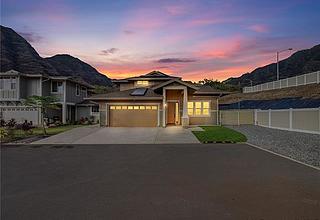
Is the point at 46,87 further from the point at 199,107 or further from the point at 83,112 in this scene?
the point at 199,107

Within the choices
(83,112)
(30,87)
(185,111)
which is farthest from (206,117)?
(30,87)

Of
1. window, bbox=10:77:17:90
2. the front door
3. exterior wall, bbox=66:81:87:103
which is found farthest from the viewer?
exterior wall, bbox=66:81:87:103

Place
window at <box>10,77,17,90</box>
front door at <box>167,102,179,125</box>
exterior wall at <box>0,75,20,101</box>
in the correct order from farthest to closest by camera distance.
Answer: window at <box>10,77,17,90</box>
exterior wall at <box>0,75,20,101</box>
front door at <box>167,102,179,125</box>

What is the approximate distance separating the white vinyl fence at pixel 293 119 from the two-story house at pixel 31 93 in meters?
21.9

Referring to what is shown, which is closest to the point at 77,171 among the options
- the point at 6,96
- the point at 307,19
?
the point at 307,19

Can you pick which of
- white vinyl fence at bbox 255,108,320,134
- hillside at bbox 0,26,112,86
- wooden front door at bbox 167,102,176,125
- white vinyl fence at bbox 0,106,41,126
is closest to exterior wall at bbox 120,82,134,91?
wooden front door at bbox 167,102,176,125

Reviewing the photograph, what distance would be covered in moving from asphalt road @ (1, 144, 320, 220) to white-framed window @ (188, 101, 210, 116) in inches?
760

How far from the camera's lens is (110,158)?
12500mm

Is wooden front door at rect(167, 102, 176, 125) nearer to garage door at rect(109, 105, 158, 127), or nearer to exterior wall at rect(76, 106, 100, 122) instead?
garage door at rect(109, 105, 158, 127)

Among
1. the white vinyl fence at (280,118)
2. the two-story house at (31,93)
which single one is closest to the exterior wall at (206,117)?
the white vinyl fence at (280,118)

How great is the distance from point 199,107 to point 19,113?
19.2 metres

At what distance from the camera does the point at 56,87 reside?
36781 mm

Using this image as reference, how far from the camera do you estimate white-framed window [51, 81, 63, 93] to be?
1439 inches

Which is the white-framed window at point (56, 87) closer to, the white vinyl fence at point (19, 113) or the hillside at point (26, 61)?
the white vinyl fence at point (19, 113)
